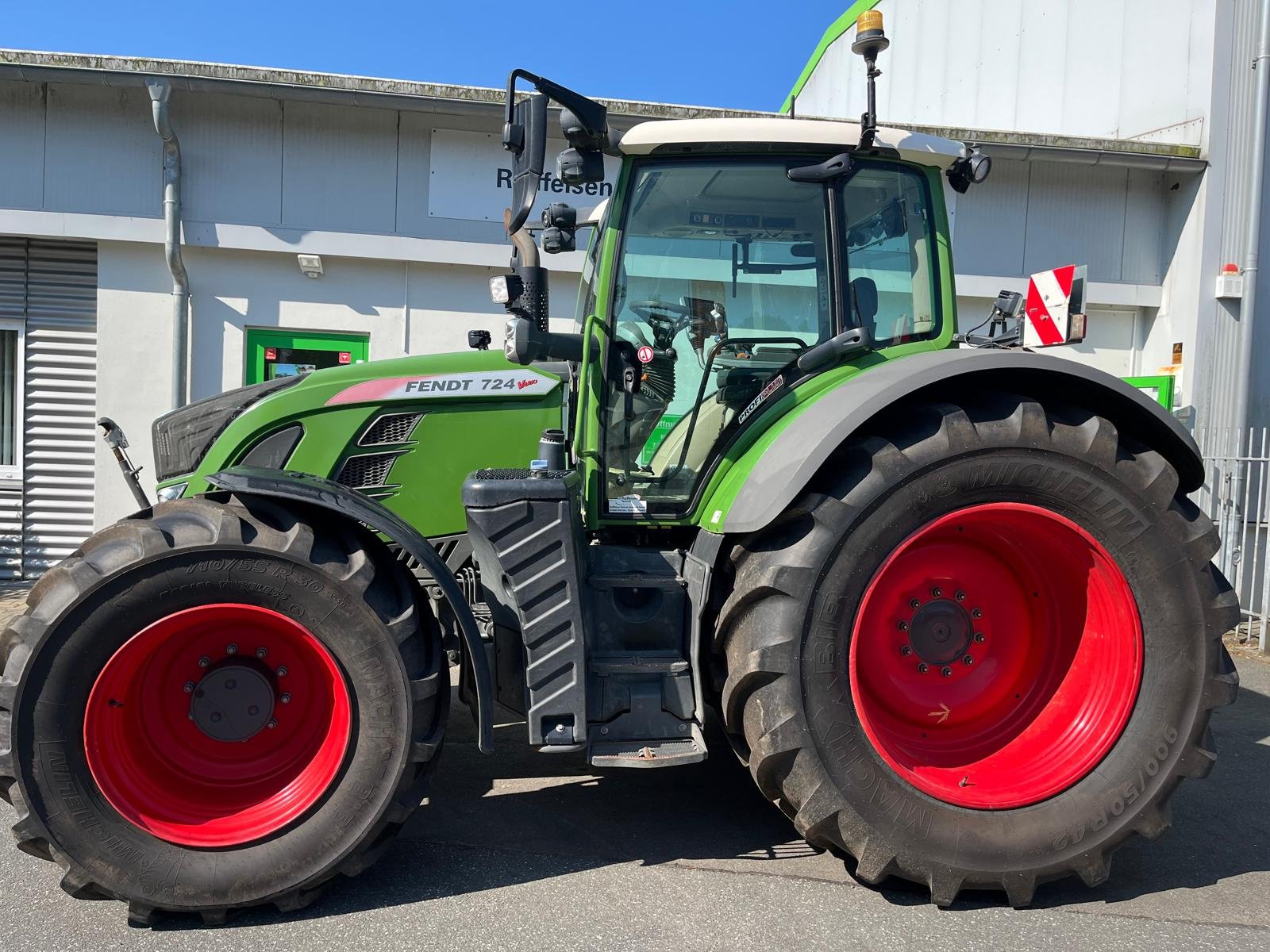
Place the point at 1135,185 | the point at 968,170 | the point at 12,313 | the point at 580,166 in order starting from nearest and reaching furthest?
1. the point at 580,166
2. the point at 968,170
3. the point at 12,313
4. the point at 1135,185

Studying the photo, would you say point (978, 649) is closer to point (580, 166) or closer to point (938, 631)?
point (938, 631)

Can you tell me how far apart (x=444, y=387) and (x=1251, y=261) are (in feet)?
23.4

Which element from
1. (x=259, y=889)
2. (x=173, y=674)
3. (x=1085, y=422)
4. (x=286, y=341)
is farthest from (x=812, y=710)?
(x=286, y=341)

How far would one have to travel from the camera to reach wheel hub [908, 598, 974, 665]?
2.89 meters

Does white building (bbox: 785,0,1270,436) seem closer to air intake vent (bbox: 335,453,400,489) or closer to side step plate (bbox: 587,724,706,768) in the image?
air intake vent (bbox: 335,453,400,489)

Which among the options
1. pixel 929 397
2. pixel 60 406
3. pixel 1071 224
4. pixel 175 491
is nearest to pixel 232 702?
pixel 175 491

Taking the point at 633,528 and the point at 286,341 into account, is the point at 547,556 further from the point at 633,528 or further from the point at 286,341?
the point at 286,341

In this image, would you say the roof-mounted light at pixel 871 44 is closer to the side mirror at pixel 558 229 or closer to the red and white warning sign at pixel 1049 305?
the side mirror at pixel 558 229

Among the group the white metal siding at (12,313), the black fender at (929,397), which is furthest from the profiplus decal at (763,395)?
the white metal siding at (12,313)

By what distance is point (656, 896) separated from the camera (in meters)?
2.64

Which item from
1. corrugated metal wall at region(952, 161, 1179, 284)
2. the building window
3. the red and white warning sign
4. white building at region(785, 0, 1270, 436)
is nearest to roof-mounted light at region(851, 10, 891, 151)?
the red and white warning sign

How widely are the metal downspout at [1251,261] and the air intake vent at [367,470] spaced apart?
6878 millimetres

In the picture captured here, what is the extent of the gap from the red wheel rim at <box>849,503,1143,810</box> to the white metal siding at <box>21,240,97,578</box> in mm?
6738

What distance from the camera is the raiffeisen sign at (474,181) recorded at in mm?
7273
